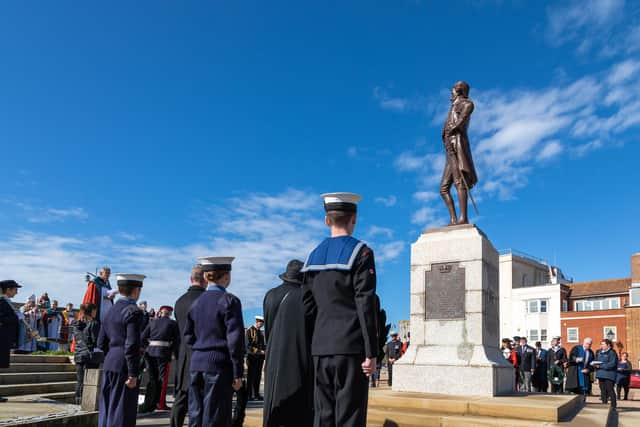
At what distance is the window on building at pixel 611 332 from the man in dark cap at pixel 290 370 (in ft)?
196

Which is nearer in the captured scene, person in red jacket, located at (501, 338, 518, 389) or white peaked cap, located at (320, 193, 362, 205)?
white peaked cap, located at (320, 193, 362, 205)

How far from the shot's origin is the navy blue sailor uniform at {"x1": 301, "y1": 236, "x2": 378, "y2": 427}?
4.10 meters

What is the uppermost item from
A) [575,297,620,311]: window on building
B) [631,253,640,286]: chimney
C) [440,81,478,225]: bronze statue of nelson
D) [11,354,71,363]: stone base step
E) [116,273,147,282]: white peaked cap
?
[631,253,640,286]: chimney

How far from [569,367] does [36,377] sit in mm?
14440

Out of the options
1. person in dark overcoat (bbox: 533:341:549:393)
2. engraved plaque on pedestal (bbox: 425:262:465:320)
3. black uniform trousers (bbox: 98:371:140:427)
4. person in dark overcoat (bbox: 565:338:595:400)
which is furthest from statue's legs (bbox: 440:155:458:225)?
person in dark overcoat (bbox: 533:341:549:393)

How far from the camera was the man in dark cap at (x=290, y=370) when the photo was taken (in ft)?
17.7

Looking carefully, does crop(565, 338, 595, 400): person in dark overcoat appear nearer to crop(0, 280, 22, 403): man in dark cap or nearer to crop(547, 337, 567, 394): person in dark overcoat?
crop(547, 337, 567, 394): person in dark overcoat

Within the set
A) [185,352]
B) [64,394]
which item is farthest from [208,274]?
[64,394]

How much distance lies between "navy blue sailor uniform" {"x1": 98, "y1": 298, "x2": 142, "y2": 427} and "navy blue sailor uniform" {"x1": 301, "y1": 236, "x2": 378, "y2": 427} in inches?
115

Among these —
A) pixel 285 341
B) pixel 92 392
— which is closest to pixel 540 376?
pixel 92 392

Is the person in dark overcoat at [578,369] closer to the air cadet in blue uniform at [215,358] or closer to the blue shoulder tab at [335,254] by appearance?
the air cadet in blue uniform at [215,358]

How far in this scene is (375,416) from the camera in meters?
7.48

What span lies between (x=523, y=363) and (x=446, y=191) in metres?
Result: 11.1

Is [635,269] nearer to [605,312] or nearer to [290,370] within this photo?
[605,312]
